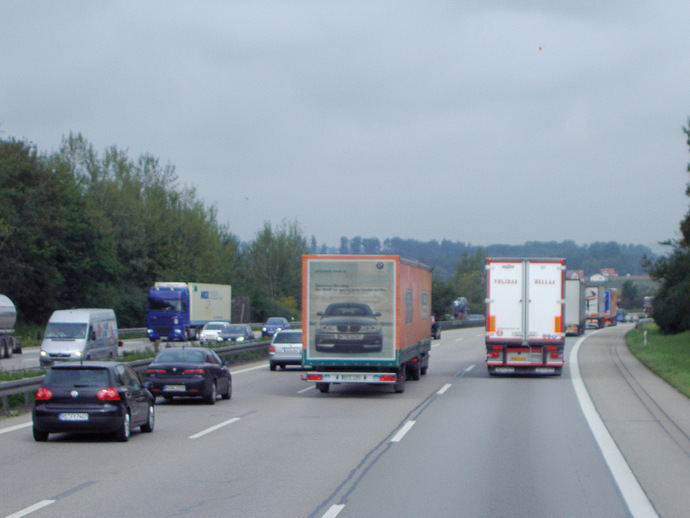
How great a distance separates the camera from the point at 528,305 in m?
29.9

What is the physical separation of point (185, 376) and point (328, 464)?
9.68 meters

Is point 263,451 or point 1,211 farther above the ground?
point 1,211

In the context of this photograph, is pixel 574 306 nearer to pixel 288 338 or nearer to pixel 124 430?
pixel 288 338

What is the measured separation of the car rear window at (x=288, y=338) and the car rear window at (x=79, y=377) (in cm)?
1884

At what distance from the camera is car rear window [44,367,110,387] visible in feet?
50.7

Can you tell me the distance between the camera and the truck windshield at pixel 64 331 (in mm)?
34562

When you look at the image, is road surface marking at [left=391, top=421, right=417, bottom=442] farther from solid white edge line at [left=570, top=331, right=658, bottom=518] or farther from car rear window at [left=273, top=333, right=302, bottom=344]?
car rear window at [left=273, top=333, right=302, bottom=344]

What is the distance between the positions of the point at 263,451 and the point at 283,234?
94.6 m

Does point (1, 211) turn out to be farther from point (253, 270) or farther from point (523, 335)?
point (253, 270)

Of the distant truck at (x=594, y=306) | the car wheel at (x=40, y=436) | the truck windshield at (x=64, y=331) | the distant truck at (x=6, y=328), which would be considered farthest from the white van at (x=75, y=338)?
the distant truck at (x=594, y=306)

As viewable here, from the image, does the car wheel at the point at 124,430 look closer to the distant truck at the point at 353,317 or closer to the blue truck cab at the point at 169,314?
the distant truck at the point at 353,317

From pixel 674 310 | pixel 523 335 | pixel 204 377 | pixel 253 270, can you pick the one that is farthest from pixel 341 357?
pixel 253 270

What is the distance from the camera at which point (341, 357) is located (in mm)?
23797

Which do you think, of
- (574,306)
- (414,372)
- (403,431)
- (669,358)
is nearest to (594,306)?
(574,306)
